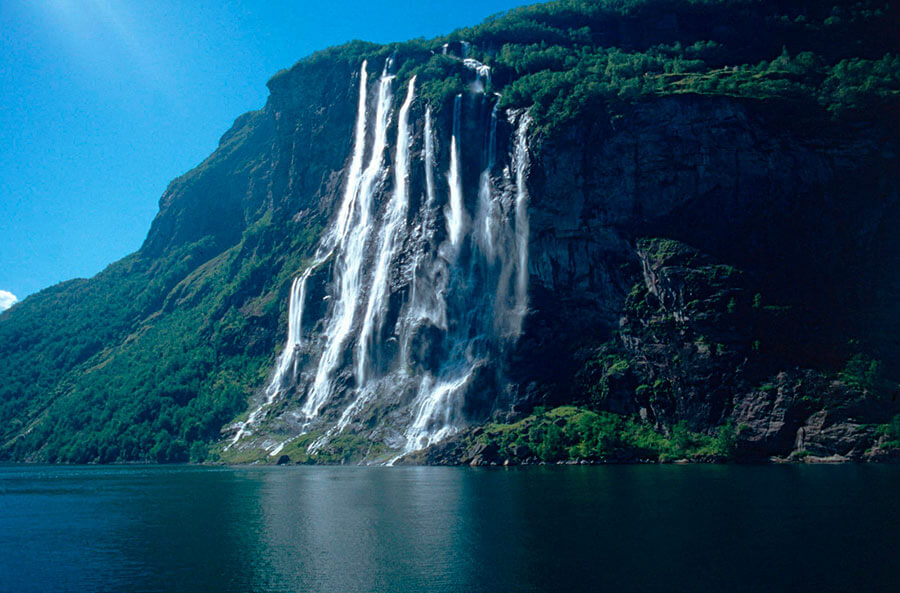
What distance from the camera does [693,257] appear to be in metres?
69.1

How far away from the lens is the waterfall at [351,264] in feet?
297

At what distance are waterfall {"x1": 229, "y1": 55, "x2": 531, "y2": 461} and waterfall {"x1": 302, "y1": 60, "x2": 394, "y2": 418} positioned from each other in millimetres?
231

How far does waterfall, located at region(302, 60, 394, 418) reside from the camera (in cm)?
9056

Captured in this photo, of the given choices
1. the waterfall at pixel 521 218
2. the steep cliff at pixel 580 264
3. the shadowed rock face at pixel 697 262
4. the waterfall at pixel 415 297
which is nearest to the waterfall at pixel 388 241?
the waterfall at pixel 415 297

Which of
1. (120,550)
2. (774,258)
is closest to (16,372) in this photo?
(120,550)

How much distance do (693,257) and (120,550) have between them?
195 ft

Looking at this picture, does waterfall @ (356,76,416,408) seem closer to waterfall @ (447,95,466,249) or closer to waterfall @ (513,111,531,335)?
waterfall @ (447,95,466,249)

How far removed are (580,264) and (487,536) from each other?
50.5 m

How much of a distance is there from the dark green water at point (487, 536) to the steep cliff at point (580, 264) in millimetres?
17602

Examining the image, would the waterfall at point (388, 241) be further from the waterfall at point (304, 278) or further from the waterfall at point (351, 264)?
the waterfall at point (304, 278)

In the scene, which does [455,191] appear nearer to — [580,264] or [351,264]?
[351,264]

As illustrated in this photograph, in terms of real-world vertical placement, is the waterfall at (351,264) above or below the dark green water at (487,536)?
above

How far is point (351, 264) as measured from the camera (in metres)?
98.9

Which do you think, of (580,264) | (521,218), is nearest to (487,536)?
(580,264)
